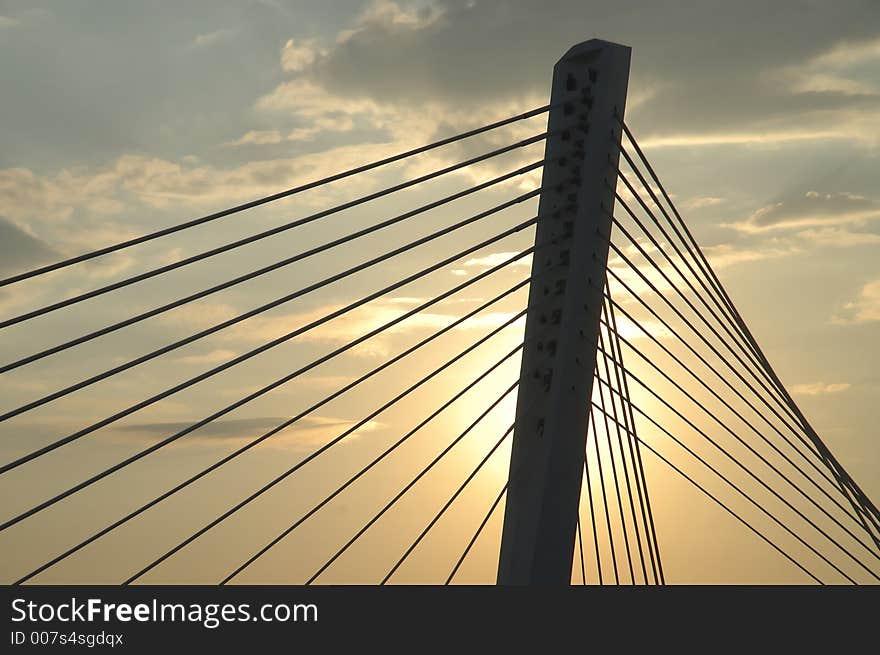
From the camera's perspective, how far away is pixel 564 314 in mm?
9312

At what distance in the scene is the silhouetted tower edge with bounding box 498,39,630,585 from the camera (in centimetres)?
906

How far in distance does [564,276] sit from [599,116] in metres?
1.31

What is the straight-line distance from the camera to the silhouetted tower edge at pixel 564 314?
9062mm

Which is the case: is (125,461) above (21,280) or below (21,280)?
below

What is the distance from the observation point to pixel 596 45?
9695 mm

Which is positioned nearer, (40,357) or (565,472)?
(40,357)

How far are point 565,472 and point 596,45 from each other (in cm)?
338

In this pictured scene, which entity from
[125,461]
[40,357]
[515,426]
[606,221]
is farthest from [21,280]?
[606,221]
